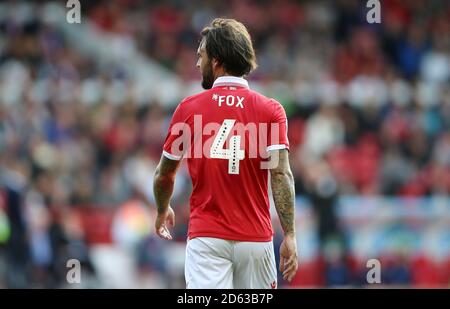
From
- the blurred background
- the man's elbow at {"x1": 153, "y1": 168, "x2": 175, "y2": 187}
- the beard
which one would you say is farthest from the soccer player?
the blurred background

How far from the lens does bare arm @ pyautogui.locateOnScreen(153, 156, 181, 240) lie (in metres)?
6.59

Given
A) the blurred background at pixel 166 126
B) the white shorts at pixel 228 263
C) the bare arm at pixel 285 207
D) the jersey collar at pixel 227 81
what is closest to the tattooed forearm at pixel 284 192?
the bare arm at pixel 285 207

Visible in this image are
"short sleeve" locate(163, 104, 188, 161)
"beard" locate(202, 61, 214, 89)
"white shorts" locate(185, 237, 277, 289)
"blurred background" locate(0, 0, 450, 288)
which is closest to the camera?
"white shorts" locate(185, 237, 277, 289)

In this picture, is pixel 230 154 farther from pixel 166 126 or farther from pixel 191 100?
pixel 166 126

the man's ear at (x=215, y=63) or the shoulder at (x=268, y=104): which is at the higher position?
the man's ear at (x=215, y=63)

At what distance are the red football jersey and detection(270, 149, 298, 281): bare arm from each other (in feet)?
0.27

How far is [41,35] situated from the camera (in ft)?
59.5

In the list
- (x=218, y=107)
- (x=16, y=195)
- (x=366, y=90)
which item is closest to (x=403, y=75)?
(x=366, y=90)

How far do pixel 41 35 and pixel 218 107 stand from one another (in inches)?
483

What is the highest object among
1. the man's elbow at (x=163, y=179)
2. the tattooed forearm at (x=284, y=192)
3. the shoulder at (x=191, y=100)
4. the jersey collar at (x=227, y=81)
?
the jersey collar at (x=227, y=81)

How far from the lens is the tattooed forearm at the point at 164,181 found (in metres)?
6.58

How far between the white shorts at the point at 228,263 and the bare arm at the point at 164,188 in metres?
0.35

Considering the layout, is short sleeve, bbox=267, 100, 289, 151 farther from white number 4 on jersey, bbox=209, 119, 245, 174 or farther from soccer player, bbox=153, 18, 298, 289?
white number 4 on jersey, bbox=209, 119, 245, 174

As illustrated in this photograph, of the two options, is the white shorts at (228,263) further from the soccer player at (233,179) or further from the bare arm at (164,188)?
the bare arm at (164,188)
